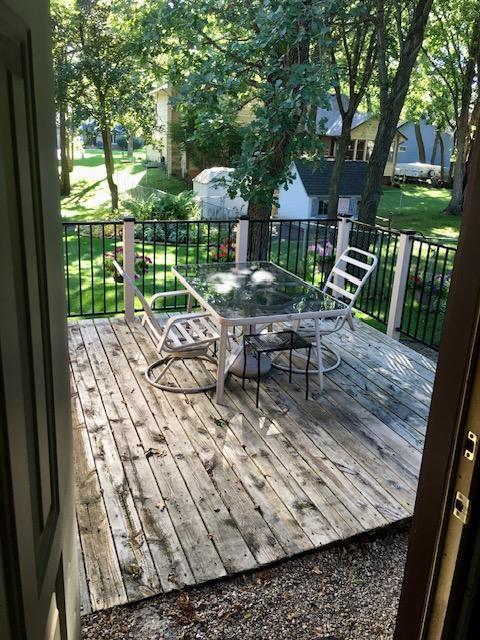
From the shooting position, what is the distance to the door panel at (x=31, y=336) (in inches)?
25.8

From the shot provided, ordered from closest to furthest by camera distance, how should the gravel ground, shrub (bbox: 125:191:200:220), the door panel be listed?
the door panel → the gravel ground → shrub (bbox: 125:191:200:220)

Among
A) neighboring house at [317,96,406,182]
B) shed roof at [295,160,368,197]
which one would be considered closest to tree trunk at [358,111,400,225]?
shed roof at [295,160,368,197]

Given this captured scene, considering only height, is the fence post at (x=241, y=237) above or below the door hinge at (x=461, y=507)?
below

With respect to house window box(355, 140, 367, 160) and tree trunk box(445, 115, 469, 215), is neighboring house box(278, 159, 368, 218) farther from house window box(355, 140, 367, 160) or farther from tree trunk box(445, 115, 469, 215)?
house window box(355, 140, 367, 160)

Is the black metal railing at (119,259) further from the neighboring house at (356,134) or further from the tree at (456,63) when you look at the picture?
the neighboring house at (356,134)

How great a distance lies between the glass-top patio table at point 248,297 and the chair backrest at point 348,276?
0.31m

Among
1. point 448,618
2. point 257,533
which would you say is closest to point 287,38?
point 257,533

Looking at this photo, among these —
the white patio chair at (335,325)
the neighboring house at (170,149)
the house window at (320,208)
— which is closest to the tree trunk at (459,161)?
the house window at (320,208)

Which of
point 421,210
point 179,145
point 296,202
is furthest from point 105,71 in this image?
point 421,210

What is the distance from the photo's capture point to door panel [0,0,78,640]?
654mm

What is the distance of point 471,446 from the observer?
1.11 m

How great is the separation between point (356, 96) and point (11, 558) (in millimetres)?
12172

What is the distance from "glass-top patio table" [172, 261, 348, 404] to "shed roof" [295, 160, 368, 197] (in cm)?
1346

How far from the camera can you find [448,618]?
120 centimetres
